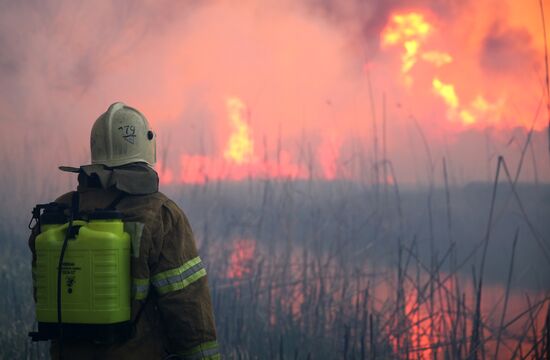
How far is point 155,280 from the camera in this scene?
228cm

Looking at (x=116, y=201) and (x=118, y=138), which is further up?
(x=118, y=138)

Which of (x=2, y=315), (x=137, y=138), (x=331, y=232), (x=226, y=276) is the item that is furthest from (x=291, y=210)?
(x=137, y=138)

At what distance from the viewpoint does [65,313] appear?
2.16 m

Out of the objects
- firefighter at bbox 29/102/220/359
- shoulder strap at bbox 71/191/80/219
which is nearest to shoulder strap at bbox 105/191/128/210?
firefighter at bbox 29/102/220/359

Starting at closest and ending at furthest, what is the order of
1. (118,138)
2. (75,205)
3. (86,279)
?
(86,279), (75,205), (118,138)

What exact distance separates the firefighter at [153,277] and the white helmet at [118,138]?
0.07 metres

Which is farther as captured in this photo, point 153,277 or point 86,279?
point 153,277

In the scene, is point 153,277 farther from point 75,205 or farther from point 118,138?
point 118,138

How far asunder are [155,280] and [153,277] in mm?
15

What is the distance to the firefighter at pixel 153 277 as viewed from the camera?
2.23 metres

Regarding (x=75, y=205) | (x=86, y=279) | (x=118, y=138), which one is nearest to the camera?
(x=86, y=279)

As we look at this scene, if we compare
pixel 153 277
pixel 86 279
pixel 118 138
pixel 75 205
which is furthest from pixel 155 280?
pixel 118 138

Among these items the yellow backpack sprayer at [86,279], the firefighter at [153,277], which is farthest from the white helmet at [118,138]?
the yellow backpack sprayer at [86,279]

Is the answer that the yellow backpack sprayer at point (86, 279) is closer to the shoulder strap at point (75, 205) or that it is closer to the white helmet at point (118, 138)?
the shoulder strap at point (75, 205)
